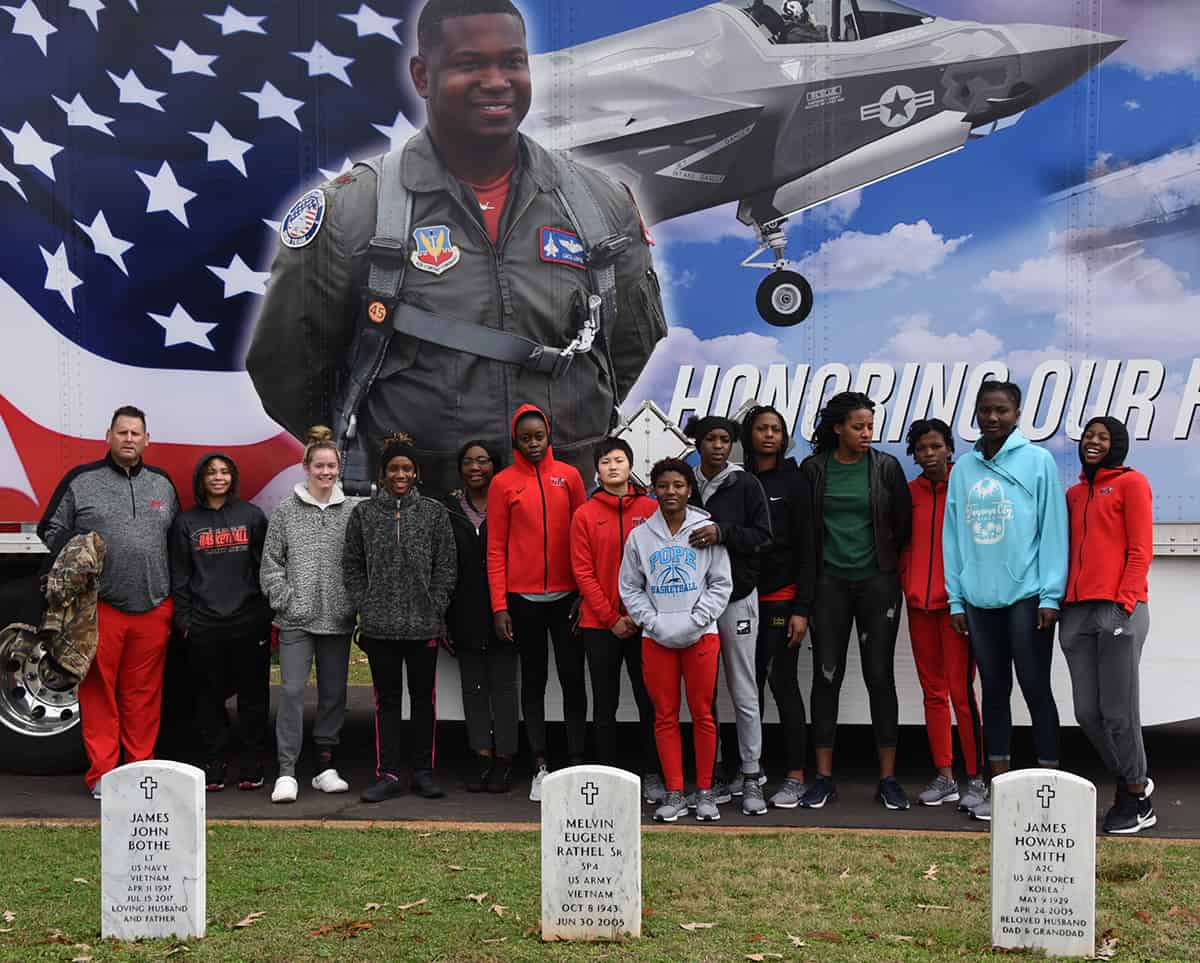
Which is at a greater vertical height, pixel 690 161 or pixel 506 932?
pixel 690 161

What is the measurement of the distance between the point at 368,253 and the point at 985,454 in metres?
2.85

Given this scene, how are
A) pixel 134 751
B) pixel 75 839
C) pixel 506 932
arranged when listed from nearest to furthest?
pixel 506 932
pixel 75 839
pixel 134 751

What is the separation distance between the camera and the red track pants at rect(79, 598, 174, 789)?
5867 mm

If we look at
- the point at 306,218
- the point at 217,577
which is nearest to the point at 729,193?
the point at 306,218

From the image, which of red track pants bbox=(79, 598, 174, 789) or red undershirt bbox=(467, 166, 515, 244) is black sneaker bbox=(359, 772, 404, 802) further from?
red undershirt bbox=(467, 166, 515, 244)

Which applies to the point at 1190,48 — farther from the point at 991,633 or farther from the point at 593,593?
the point at 593,593

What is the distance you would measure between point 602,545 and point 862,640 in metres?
1.21

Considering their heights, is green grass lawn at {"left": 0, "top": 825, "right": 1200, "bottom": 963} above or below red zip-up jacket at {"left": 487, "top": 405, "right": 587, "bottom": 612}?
below

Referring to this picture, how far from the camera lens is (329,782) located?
Result: 5875 mm

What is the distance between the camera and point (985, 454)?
5.29m

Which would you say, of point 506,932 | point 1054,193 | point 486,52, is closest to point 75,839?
point 506,932

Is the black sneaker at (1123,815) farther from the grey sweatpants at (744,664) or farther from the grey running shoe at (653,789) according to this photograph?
the grey running shoe at (653,789)

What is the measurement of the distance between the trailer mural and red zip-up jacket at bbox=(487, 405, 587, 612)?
0.52 metres

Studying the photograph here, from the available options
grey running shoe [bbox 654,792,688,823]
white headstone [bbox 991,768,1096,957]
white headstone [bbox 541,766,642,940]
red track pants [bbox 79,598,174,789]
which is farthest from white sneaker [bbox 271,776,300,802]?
white headstone [bbox 991,768,1096,957]
